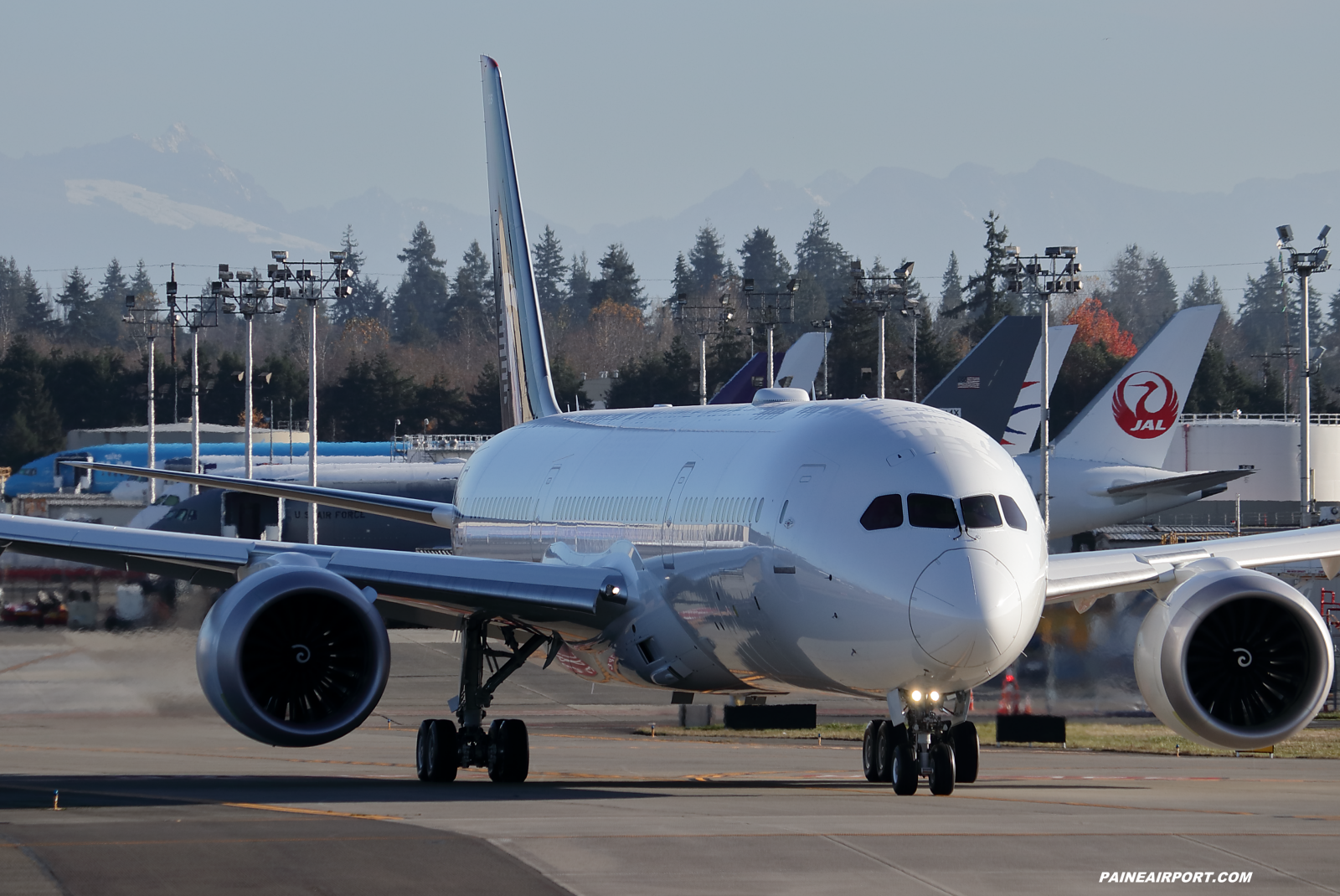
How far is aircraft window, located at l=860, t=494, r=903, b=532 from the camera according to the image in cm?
1755

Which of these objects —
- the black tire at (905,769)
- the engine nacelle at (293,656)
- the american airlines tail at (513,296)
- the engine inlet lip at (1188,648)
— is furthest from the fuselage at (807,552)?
the american airlines tail at (513,296)

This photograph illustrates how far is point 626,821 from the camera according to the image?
16719mm

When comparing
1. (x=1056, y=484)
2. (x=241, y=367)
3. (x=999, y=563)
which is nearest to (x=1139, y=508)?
(x=1056, y=484)

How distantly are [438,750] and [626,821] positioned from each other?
6.06m

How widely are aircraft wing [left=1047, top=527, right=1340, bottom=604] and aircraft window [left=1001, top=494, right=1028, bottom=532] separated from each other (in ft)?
9.37

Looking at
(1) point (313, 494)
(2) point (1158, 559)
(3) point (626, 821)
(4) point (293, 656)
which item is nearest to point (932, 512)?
(3) point (626, 821)

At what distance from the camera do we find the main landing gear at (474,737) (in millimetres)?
22359

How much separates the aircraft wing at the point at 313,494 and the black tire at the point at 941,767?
34.1 ft

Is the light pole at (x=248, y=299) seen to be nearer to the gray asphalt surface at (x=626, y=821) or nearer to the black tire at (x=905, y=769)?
the gray asphalt surface at (x=626, y=821)

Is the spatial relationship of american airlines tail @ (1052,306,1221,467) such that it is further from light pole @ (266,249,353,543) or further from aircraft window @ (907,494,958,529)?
aircraft window @ (907,494,958,529)

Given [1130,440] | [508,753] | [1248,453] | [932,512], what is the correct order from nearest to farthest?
[932,512] < [508,753] < [1130,440] < [1248,453]

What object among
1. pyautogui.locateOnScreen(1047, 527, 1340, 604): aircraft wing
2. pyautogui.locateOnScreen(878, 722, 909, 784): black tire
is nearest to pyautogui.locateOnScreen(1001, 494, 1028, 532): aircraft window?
pyautogui.locateOnScreen(878, 722, 909, 784): black tire

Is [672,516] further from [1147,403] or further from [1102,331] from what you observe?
[1102,331]

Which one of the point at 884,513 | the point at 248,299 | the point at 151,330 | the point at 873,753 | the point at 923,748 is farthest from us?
the point at 151,330
